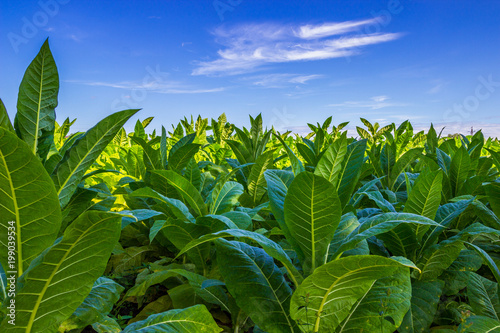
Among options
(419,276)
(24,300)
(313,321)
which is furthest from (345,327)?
(24,300)

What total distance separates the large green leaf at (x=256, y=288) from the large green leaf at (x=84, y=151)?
60cm

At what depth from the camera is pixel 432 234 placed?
1853mm

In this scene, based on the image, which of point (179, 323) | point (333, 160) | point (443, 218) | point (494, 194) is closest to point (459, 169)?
point (494, 194)

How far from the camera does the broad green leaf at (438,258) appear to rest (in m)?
1.75

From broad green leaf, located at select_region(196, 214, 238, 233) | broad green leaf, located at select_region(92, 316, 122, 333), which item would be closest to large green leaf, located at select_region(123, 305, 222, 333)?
broad green leaf, located at select_region(92, 316, 122, 333)

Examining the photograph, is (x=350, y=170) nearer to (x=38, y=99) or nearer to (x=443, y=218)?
(x=443, y=218)

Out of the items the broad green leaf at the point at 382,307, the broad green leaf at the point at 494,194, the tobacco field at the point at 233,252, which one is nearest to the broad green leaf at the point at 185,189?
the tobacco field at the point at 233,252

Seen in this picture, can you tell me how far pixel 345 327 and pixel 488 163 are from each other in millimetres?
2250

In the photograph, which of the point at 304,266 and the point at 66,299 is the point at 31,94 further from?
the point at 304,266

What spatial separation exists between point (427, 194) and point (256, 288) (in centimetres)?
96

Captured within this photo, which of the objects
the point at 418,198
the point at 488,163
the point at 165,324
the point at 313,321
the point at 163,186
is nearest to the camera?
the point at 165,324

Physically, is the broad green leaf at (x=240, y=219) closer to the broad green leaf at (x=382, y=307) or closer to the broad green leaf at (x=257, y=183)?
the broad green leaf at (x=382, y=307)

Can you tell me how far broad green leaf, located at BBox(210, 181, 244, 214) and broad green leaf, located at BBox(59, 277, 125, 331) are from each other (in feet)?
2.15

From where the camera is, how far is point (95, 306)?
1.38 m
